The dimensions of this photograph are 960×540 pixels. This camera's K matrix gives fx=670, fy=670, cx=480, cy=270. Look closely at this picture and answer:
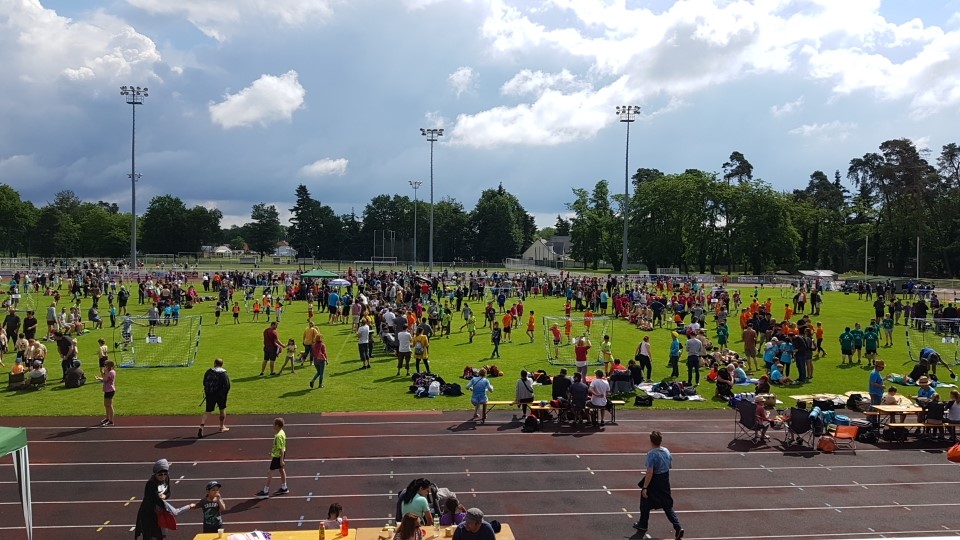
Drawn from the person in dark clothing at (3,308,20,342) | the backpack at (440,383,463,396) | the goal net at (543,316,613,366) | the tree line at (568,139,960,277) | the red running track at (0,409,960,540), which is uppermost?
the tree line at (568,139,960,277)

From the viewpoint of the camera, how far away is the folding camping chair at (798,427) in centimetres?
1360

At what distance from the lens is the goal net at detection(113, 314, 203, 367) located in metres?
21.7

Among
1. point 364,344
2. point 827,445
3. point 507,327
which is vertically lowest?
point 827,445

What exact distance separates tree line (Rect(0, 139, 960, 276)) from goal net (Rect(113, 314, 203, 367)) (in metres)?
40.3

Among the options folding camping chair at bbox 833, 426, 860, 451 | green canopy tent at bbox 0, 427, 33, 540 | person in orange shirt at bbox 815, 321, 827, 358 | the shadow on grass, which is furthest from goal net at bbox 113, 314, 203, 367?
person in orange shirt at bbox 815, 321, 827, 358

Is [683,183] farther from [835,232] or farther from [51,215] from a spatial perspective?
[51,215]

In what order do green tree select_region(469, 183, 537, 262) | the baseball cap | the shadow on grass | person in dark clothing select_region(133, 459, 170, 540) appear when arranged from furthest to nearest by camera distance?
green tree select_region(469, 183, 537, 262)
the shadow on grass
person in dark clothing select_region(133, 459, 170, 540)
the baseball cap

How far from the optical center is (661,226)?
82.2 m

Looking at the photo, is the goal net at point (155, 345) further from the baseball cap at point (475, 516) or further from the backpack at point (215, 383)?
the baseball cap at point (475, 516)

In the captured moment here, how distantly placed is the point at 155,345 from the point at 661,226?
221 ft

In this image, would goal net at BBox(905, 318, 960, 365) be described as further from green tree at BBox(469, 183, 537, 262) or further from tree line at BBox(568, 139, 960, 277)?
green tree at BBox(469, 183, 537, 262)

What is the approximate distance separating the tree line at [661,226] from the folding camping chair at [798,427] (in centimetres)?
4512

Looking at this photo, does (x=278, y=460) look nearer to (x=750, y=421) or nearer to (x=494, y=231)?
(x=750, y=421)

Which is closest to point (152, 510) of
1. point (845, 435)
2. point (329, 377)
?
point (329, 377)
